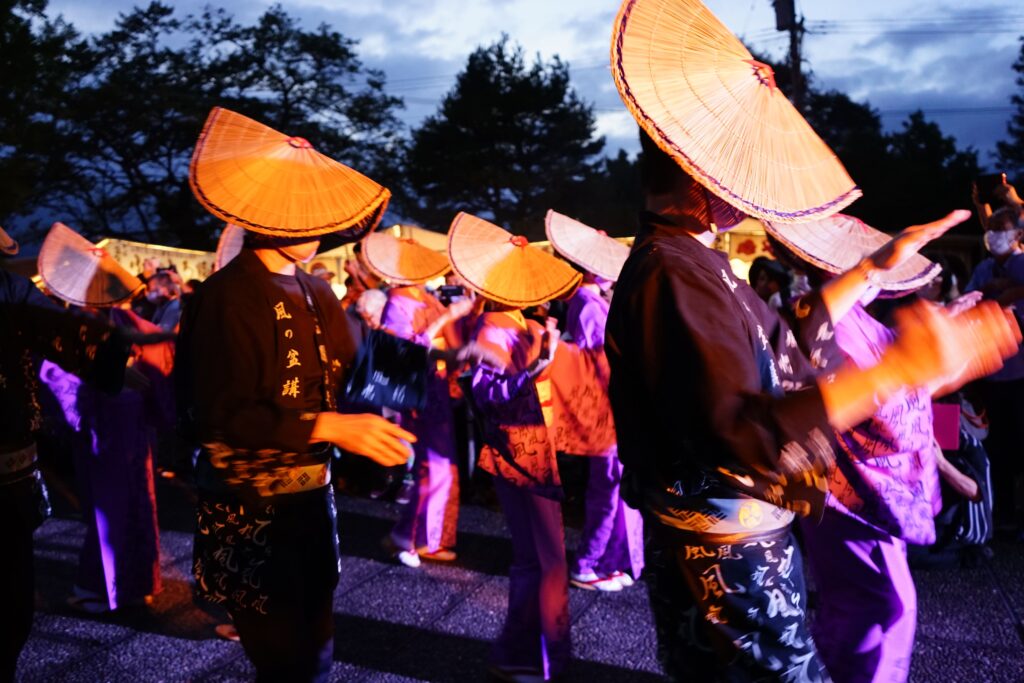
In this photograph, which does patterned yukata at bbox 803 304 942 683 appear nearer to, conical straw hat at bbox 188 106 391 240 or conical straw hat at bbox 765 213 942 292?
conical straw hat at bbox 765 213 942 292

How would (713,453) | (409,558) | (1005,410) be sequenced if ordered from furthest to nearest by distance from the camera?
(1005,410) < (409,558) < (713,453)

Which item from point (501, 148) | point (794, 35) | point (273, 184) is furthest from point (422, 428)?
point (501, 148)

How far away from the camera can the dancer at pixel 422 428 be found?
5539 mm

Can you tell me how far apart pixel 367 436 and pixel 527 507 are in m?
1.60

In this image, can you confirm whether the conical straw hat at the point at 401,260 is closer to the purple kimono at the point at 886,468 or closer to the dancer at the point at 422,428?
the dancer at the point at 422,428

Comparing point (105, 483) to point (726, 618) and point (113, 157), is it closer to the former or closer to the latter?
point (726, 618)

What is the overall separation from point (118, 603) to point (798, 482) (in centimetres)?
431

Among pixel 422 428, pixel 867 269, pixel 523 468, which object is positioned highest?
pixel 867 269

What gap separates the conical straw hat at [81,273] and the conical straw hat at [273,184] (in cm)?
154

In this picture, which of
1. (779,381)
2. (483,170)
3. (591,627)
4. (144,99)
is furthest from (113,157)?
(779,381)

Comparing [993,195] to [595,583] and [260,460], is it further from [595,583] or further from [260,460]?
[260,460]

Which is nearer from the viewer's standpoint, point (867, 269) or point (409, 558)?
point (867, 269)

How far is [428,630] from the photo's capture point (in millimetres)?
4316

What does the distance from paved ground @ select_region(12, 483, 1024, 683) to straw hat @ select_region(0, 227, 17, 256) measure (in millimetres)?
2121
